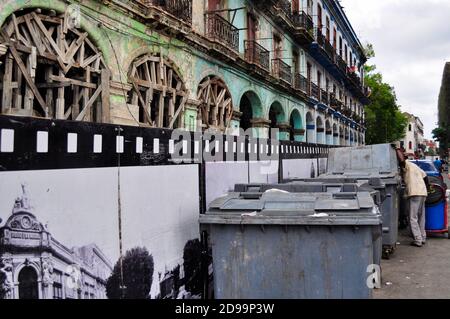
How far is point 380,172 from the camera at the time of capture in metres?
Result: 8.52

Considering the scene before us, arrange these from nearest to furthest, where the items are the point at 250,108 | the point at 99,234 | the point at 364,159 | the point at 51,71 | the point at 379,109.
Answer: the point at 99,234
the point at 51,71
the point at 364,159
the point at 250,108
the point at 379,109

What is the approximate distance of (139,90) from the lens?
9.28m

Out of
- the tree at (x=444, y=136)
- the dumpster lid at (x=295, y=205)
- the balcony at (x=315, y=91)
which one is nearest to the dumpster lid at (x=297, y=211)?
the dumpster lid at (x=295, y=205)

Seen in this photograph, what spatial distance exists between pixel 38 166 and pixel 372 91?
48609 millimetres

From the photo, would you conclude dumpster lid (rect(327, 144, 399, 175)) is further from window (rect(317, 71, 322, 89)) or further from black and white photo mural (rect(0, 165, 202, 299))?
window (rect(317, 71, 322, 89))

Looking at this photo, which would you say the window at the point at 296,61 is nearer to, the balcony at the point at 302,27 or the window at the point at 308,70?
the balcony at the point at 302,27

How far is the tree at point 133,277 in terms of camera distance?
3.39 meters

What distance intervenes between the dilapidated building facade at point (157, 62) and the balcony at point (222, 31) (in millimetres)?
36

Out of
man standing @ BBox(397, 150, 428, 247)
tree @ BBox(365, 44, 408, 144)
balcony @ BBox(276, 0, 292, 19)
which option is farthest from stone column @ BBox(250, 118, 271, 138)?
tree @ BBox(365, 44, 408, 144)

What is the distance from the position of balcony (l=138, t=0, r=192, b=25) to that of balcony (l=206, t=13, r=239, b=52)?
1170mm

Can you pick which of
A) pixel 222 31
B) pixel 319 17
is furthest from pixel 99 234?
pixel 319 17

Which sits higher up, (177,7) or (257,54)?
(257,54)

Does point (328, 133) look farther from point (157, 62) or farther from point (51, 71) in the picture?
point (51, 71)

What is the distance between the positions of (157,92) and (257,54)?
265 inches
